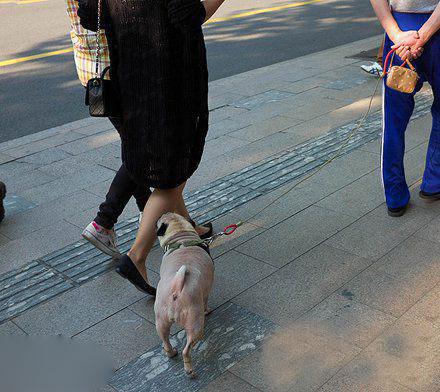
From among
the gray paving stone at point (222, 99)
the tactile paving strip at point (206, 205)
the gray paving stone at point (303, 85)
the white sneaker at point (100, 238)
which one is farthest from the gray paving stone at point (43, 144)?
the gray paving stone at point (303, 85)

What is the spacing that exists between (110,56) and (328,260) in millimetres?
1717

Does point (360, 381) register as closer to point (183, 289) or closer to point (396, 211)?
point (183, 289)

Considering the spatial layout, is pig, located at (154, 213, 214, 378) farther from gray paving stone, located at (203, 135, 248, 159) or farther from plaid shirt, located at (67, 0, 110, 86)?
gray paving stone, located at (203, 135, 248, 159)

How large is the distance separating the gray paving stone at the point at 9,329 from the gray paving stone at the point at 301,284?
1150mm

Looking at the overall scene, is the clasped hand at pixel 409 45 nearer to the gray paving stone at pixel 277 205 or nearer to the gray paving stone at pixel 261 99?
the gray paving stone at pixel 277 205

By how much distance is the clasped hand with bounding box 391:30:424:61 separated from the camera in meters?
3.67

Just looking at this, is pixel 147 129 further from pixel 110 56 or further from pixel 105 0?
pixel 105 0

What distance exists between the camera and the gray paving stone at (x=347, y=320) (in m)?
3.00

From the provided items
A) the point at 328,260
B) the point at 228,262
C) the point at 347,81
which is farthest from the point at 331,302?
the point at 347,81

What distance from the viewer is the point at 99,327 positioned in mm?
3230

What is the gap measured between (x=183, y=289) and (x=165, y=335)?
0.27 meters

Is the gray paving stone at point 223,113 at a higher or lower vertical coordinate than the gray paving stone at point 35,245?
lower

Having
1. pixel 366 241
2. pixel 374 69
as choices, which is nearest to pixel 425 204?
pixel 366 241

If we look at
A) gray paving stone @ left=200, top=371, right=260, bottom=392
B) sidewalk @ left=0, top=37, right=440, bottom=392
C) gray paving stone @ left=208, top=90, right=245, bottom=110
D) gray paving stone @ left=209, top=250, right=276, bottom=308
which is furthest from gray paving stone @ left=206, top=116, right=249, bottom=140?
gray paving stone @ left=200, top=371, right=260, bottom=392
